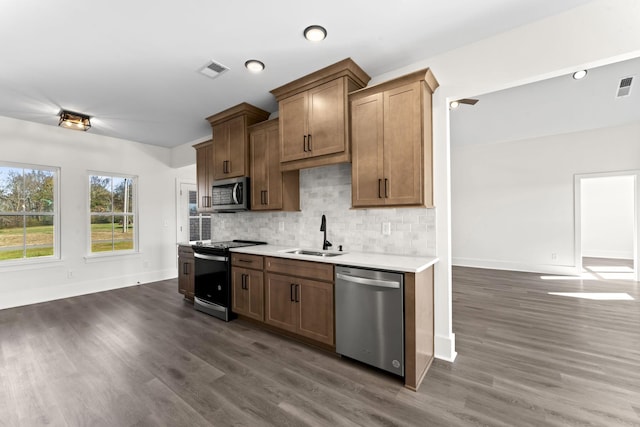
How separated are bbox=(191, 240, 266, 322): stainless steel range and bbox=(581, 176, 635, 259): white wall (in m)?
9.36

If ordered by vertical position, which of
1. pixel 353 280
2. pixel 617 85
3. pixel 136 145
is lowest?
pixel 353 280

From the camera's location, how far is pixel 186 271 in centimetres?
432

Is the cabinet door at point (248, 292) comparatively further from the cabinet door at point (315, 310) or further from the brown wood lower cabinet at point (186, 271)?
the brown wood lower cabinet at point (186, 271)

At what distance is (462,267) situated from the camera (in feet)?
21.6

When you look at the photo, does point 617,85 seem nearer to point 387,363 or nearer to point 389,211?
point 389,211

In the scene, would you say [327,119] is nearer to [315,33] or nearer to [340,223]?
[315,33]

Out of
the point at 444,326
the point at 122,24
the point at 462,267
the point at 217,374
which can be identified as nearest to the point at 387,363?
the point at 444,326

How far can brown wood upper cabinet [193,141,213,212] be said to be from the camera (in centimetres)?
445

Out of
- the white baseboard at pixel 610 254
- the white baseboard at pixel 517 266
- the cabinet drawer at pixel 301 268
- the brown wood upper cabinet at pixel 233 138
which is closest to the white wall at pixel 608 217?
the white baseboard at pixel 610 254

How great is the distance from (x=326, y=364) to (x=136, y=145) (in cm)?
548

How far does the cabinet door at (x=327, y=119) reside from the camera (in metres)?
2.73

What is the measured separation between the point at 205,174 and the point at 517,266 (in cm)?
667

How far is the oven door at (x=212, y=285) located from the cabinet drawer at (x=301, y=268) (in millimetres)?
805

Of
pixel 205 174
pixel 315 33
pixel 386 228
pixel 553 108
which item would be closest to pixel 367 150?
pixel 386 228
